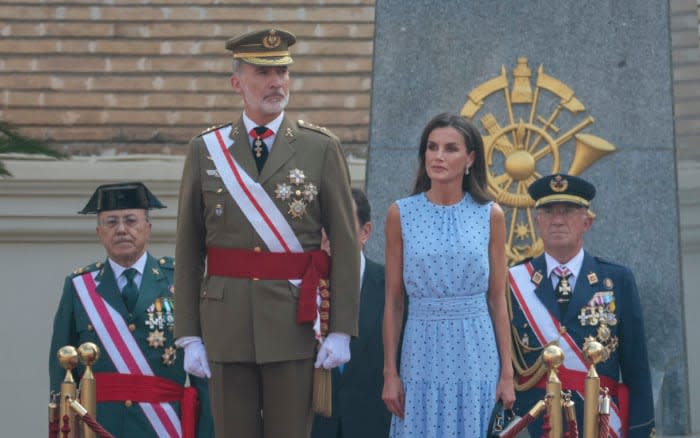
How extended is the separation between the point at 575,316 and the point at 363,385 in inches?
34.6

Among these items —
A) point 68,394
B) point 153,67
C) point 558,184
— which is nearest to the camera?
point 68,394

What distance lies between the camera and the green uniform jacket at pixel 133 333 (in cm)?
725

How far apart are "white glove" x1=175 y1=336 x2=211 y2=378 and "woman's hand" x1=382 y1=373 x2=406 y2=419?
0.71 metres

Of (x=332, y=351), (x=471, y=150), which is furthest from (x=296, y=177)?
(x=471, y=150)

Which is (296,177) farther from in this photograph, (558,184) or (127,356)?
(558,184)

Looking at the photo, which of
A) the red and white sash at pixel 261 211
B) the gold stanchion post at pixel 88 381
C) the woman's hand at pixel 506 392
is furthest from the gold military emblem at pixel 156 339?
the woman's hand at pixel 506 392

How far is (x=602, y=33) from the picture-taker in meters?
8.66

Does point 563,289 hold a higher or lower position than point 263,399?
higher

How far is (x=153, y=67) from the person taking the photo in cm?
1130

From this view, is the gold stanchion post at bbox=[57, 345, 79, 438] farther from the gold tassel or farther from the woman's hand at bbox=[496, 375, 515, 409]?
the woman's hand at bbox=[496, 375, 515, 409]

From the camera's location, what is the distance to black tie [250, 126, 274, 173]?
607cm

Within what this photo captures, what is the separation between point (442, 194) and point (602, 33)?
242 cm

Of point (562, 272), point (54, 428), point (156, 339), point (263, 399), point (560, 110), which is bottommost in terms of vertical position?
point (54, 428)

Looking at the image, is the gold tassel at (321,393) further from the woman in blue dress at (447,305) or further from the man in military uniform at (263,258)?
the woman in blue dress at (447,305)
